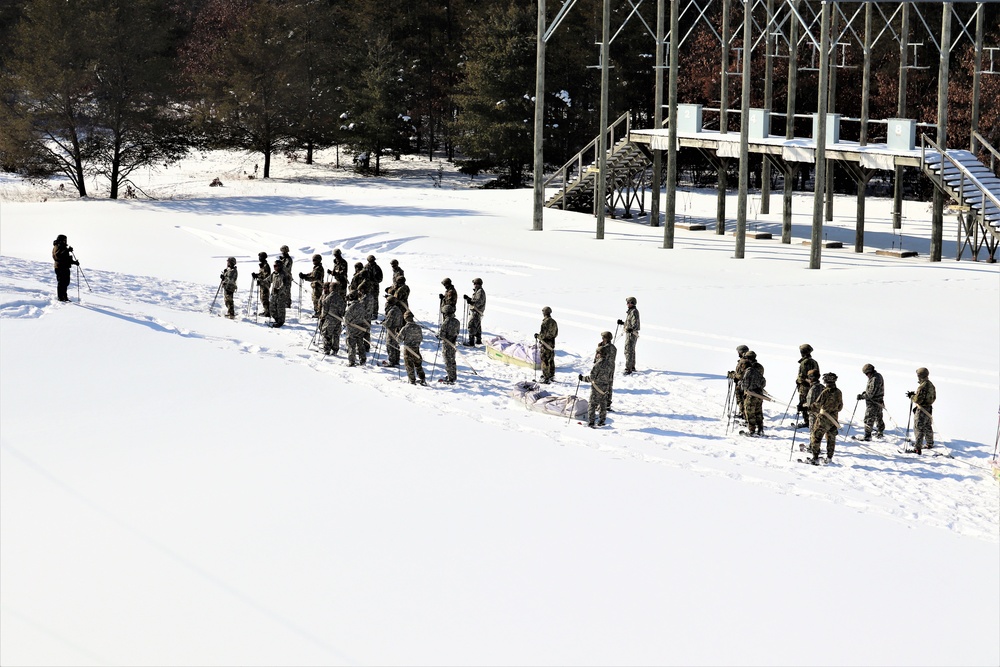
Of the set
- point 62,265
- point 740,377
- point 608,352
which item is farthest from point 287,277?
point 740,377

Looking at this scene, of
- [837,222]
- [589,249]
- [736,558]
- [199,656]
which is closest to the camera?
[199,656]

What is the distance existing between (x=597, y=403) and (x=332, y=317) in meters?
5.93

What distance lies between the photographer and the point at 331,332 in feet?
79.5

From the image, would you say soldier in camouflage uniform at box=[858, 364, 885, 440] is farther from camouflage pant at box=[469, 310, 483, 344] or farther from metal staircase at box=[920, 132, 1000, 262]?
metal staircase at box=[920, 132, 1000, 262]

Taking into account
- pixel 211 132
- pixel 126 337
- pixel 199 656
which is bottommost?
pixel 199 656

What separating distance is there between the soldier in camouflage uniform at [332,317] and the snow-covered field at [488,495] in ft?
1.60

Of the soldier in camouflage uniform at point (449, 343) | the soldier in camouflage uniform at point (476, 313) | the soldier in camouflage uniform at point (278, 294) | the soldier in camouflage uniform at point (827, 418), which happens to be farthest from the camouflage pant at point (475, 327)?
the soldier in camouflage uniform at point (827, 418)

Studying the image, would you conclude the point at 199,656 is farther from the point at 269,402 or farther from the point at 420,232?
the point at 420,232

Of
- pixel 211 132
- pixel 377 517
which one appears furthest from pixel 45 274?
pixel 211 132

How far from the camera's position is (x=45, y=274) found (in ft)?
97.2

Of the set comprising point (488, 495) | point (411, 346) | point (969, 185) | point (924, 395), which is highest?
point (969, 185)

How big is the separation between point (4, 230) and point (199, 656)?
28.5 metres

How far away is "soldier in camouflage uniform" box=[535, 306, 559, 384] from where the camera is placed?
73.9 feet

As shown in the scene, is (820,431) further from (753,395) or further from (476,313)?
(476,313)
